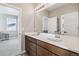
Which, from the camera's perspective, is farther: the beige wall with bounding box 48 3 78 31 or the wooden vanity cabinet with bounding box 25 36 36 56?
the wooden vanity cabinet with bounding box 25 36 36 56

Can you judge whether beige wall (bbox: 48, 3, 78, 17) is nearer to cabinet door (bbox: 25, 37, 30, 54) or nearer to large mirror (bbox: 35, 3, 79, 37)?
large mirror (bbox: 35, 3, 79, 37)

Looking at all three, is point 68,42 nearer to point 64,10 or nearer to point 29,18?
point 64,10

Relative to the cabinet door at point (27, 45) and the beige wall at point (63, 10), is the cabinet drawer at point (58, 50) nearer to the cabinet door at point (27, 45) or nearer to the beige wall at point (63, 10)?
the beige wall at point (63, 10)

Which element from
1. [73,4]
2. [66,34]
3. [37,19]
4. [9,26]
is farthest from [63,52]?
[9,26]

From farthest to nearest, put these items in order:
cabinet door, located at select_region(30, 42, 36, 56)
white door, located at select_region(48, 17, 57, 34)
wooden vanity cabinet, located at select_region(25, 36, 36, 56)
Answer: wooden vanity cabinet, located at select_region(25, 36, 36, 56) → cabinet door, located at select_region(30, 42, 36, 56) → white door, located at select_region(48, 17, 57, 34)

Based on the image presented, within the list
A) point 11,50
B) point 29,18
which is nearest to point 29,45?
point 29,18

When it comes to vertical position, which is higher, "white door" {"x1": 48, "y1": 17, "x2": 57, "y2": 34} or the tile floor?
"white door" {"x1": 48, "y1": 17, "x2": 57, "y2": 34}

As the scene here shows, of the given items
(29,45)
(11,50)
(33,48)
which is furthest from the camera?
(11,50)

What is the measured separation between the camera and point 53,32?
2088 mm

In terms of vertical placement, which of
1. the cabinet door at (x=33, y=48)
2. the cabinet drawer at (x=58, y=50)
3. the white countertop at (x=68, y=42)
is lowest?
the cabinet door at (x=33, y=48)

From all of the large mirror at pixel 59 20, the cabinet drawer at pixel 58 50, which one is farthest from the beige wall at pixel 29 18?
the cabinet drawer at pixel 58 50

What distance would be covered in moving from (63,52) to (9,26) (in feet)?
6.06

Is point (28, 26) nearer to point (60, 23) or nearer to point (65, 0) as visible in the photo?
point (60, 23)

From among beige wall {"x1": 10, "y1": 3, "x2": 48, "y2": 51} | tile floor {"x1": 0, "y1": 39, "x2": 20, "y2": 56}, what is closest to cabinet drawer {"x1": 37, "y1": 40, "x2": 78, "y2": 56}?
beige wall {"x1": 10, "y1": 3, "x2": 48, "y2": 51}
